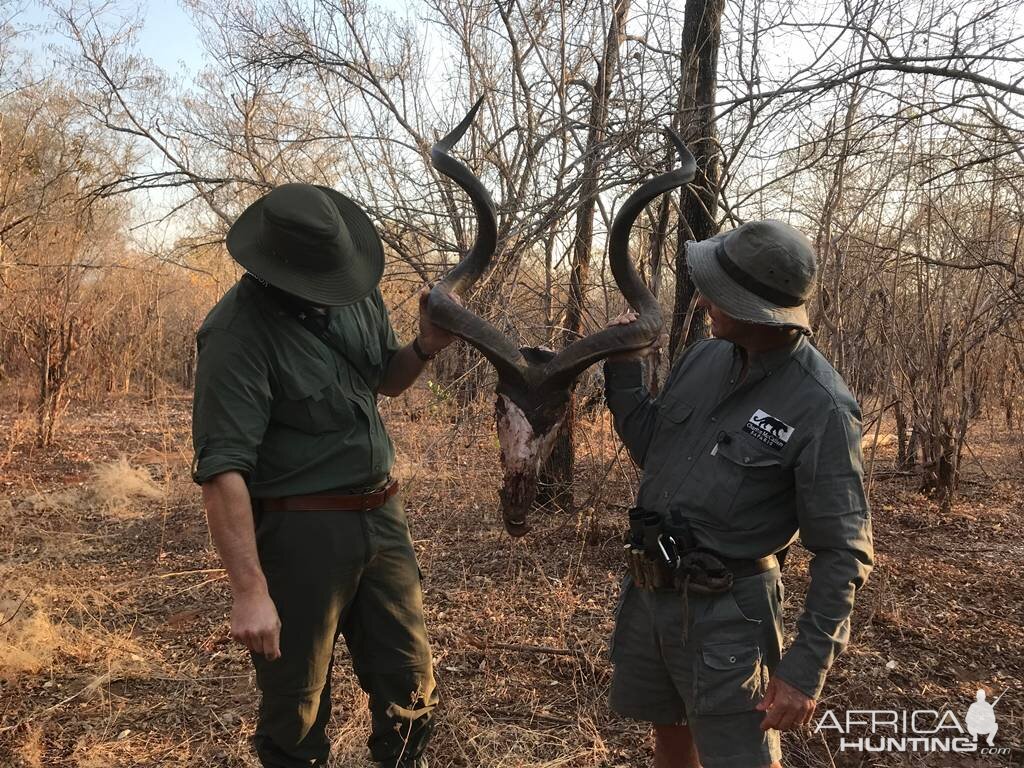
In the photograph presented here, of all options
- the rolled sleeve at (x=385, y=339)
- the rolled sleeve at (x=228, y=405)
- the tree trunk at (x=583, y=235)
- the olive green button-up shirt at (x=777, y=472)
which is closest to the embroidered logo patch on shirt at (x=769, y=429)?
the olive green button-up shirt at (x=777, y=472)

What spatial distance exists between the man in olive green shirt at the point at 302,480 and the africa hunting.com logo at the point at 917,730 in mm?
2516

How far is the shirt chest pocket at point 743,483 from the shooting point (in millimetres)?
2279

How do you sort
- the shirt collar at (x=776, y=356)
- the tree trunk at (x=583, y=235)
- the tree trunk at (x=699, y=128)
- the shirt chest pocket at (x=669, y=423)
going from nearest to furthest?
1. the shirt collar at (x=776, y=356)
2. the shirt chest pocket at (x=669, y=423)
3. the tree trunk at (x=699, y=128)
4. the tree trunk at (x=583, y=235)

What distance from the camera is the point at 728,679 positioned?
2254mm

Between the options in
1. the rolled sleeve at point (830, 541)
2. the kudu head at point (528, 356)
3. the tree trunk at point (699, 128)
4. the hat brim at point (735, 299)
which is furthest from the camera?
the tree trunk at point (699, 128)

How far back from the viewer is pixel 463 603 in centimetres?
579

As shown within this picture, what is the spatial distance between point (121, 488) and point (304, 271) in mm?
8325

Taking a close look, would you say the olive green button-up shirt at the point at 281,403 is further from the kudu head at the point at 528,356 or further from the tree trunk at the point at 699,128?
the tree trunk at the point at 699,128

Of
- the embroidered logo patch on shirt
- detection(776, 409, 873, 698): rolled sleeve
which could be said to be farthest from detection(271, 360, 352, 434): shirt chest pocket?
detection(776, 409, 873, 698): rolled sleeve

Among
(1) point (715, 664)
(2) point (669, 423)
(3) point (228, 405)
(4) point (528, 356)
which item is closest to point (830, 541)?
(1) point (715, 664)

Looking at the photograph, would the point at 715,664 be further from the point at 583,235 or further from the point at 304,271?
the point at 583,235

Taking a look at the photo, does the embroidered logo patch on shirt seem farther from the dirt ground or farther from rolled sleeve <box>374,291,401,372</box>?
the dirt ground

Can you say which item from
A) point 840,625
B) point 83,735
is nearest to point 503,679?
point 83,735

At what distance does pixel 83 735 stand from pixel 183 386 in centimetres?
1838
